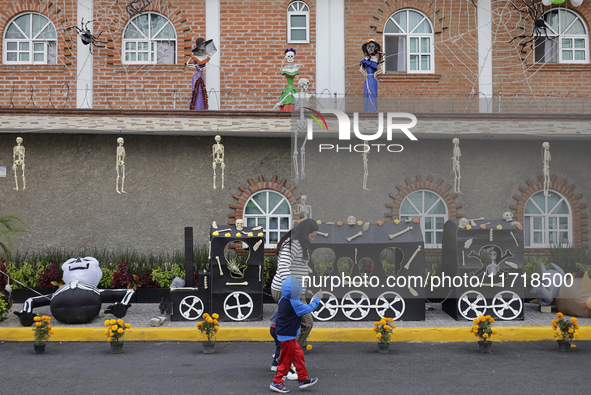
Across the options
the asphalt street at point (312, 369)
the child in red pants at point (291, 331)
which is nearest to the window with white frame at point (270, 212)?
the asphalt street at point (312, 369)

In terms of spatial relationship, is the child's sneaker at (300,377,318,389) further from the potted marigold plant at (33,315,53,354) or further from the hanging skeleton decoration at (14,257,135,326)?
the hanging skeleton decoration at (14,257,135,326)

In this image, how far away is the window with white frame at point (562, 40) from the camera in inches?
534

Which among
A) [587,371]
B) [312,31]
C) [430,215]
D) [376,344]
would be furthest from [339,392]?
[312,31]

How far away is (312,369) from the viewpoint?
6.98m

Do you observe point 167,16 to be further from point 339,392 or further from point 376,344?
point 339,392

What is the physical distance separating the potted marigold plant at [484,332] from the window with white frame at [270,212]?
6120 millimetres

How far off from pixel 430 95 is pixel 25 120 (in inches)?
348

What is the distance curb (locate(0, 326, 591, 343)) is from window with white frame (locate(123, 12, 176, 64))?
7.12 meters

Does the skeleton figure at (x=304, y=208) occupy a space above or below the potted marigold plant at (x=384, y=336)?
above

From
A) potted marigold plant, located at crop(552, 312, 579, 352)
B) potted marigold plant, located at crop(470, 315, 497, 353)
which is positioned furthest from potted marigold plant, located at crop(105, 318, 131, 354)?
potted marigold plant, located at crop(552, 312, 579, 352)

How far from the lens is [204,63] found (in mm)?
12836

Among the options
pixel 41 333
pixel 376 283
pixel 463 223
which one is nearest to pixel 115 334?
pixel 41 333

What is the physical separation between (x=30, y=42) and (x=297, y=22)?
245 inches

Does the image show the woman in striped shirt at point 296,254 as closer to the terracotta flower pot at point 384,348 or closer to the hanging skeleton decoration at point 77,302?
the terracotta flower pot at point 384,348
